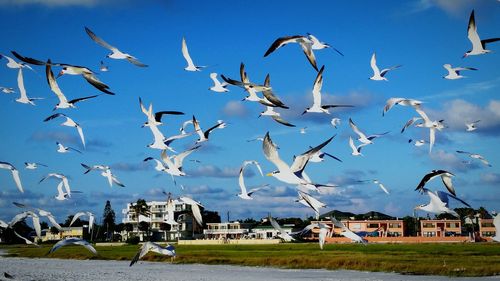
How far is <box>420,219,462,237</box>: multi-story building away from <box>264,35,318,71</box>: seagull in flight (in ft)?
378

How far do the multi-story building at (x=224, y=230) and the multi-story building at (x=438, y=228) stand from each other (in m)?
40.0

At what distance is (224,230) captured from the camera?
143 meters

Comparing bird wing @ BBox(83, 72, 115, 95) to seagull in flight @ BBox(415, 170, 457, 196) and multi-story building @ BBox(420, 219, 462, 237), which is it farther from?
multi-story building @ BBox(420, 219, 462, 237)

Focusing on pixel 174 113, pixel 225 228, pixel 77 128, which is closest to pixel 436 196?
pixel 174 113

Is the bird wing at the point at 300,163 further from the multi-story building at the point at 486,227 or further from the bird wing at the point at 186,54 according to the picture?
the multi-story building at the point at 486,227

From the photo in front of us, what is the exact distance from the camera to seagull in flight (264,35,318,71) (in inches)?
613

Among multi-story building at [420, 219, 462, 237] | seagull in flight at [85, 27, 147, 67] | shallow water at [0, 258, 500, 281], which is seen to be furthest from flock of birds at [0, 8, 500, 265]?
multi-story building at [420, 219, 462, 237]

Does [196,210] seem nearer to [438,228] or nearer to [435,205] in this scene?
[435,205]

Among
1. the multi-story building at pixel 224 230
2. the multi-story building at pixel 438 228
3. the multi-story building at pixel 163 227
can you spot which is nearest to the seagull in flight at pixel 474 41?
the multi-story building at pixel 438 228

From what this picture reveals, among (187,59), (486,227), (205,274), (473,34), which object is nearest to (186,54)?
(187,59)

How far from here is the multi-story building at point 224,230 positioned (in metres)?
141

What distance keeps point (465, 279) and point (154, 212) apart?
382 ft

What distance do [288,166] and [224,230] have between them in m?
130

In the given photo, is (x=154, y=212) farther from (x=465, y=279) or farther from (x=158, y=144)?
(x=158, y=144)
